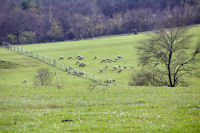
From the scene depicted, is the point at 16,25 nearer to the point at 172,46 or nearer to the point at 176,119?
the point at 172,46

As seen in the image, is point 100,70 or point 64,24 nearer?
point 100,70

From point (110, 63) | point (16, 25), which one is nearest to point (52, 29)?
point (16, 25)

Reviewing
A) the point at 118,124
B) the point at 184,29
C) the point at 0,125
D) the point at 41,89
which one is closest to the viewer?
the point at 118,124

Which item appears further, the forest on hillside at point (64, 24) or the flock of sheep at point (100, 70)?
the forest on hillside at point (64, 24)

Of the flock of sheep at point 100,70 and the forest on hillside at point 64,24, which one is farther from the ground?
the forest on hillside at point 64,24

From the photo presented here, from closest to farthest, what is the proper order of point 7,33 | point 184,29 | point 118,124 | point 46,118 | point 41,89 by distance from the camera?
1. point 118,124
2. point 46,118
3. point 41,89
4. point 184,29
5. point 7,33

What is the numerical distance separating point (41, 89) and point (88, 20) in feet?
475

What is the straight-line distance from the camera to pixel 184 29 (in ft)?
159

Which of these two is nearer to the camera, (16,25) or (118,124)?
(118,124)

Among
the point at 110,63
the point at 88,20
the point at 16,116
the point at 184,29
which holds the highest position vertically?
the point at 88,20

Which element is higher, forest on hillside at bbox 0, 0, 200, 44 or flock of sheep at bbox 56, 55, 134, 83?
forest on hillside at bbox 0, 0, 200, 44

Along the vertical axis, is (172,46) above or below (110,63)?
above

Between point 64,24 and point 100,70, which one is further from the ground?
point 64,24

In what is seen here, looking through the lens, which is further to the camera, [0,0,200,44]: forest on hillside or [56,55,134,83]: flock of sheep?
[0,0,200,44]: forest on hillside
